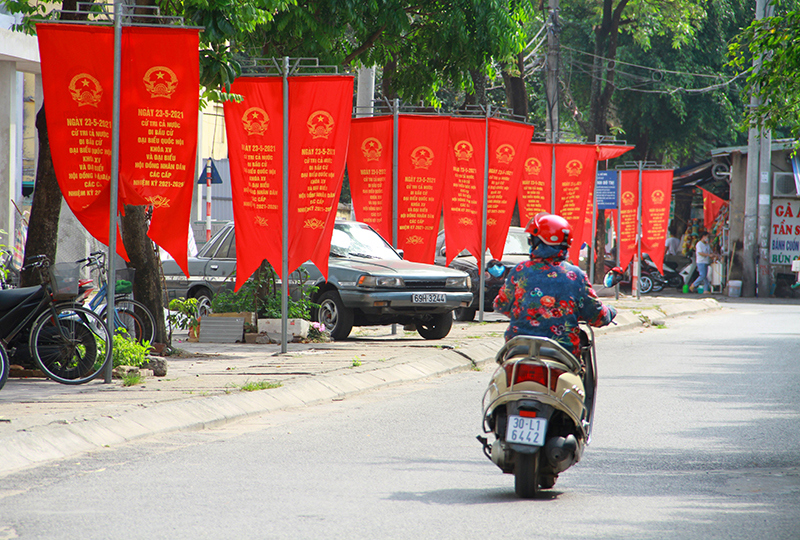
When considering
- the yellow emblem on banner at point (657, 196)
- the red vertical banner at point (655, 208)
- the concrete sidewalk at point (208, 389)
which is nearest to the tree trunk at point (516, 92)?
the red vertical banner at point (655, 208)

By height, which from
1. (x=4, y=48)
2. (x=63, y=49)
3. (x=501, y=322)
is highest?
(x=4, y=48)

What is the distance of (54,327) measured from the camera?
352 inches

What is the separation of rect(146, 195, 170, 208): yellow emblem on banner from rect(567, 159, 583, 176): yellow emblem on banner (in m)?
12.0

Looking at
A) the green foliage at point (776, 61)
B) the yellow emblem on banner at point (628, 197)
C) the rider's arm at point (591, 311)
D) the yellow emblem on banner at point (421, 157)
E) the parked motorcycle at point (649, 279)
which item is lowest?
the parked motorcycle at point (649, 279)

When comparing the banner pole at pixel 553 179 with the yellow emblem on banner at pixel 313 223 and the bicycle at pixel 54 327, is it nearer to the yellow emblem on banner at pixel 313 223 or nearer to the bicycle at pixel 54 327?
the yellow emblem on banner at pixel 313 223

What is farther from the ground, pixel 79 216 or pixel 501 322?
pixel 79 216

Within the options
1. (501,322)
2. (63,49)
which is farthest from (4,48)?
(501,322)

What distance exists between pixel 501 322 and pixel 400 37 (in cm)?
537

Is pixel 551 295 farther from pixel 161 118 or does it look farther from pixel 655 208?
pixel 655 208

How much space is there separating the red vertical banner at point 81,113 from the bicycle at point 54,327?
597mm

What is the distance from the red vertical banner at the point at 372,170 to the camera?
15164 millimetres

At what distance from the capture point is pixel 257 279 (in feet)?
46.1

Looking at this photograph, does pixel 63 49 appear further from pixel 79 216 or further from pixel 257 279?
pixel 257 279

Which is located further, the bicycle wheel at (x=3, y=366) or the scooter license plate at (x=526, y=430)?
the bicycle wheel at (x=3, y=366)
